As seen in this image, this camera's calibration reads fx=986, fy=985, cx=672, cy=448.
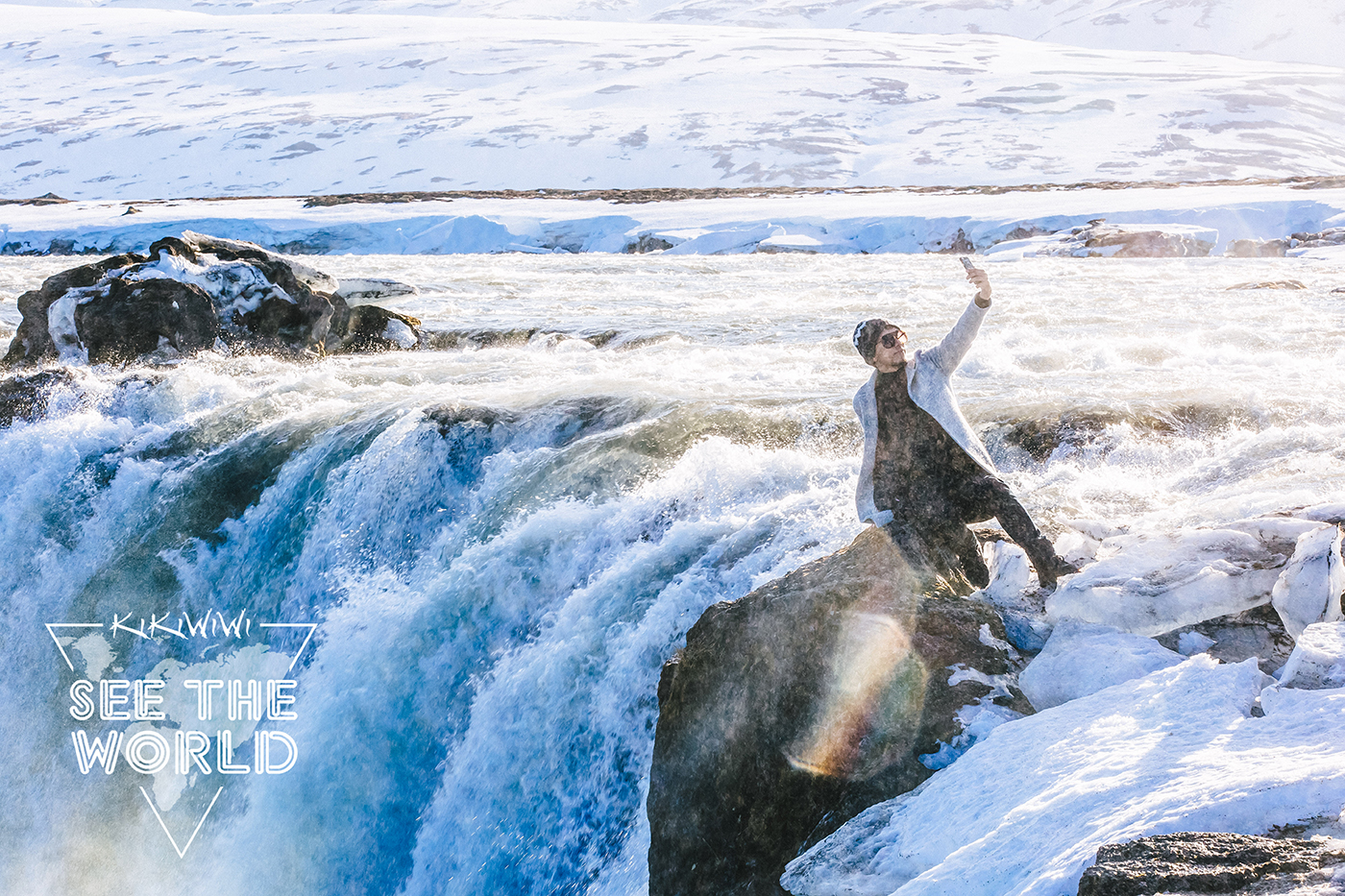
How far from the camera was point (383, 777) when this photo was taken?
17.6ft

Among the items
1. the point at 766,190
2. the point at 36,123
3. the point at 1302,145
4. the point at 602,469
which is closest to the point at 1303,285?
the point at 602,469

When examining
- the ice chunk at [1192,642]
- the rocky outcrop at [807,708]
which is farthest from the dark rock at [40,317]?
the ice chunk at [1192,642]

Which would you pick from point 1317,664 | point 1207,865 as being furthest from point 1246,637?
point 1207,865

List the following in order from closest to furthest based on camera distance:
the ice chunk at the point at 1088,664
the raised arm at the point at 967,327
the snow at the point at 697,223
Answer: the ice chunk at the point at 1088,664, the raised arm at the point at 967,327, the snow at the point at 697,223

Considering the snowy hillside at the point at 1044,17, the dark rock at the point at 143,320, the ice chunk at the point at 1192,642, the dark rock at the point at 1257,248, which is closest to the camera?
the ice chunk at the point at 1192,642

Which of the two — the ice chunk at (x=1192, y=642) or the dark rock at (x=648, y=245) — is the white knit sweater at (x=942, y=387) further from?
the dark rock at (x=648, y=245)

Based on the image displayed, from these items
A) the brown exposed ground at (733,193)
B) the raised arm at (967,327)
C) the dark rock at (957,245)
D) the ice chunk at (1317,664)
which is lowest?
the brown exposed ground at (733,193)

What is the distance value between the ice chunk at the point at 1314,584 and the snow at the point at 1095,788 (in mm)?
319

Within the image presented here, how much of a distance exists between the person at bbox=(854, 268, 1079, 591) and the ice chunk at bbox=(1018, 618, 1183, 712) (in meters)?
0.54

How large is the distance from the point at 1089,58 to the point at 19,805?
306 ft

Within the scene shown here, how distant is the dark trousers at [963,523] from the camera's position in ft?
13.2

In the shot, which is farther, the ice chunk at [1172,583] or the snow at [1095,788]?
the ice chunk at [1172,583]

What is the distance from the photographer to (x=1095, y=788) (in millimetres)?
2467

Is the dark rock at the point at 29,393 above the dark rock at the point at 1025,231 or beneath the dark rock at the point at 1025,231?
above
